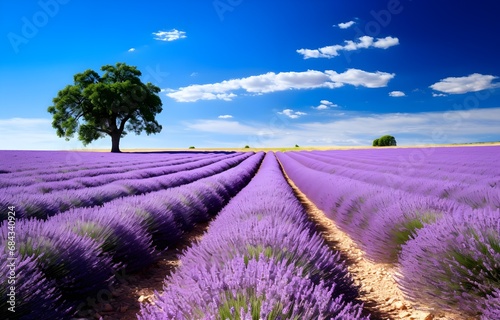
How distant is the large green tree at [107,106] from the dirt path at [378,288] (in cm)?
3490

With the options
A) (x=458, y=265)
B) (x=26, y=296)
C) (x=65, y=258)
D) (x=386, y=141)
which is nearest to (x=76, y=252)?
(x=65, y=258)

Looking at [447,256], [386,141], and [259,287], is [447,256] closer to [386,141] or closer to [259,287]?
[259,287]

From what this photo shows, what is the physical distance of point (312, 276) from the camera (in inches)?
73.7

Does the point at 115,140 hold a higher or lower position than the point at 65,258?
higher

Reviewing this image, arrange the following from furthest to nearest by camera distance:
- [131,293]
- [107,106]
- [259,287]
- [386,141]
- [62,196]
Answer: [386,141] < [107,106] < [62,196] < [131,293] < [259,287]

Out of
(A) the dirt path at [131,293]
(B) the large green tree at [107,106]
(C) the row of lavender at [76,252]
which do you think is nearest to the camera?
(C) the row of lavender at [76,252]

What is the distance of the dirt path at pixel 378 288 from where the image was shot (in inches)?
93.0

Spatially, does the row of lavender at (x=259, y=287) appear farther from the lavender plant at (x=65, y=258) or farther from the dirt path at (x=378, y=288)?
the lavender plant at (x=65, y=258)

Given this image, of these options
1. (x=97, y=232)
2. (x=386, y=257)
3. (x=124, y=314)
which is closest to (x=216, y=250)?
(x=124, y=314)

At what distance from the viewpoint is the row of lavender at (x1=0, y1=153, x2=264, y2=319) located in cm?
186

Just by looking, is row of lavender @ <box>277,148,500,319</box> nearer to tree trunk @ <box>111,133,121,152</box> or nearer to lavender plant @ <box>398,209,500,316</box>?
lavender plant @ <box>398,209,500,316</box>

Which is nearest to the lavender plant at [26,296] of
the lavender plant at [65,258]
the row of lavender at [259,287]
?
the lavender plant at [65,258]

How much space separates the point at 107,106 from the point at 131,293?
3606 cm

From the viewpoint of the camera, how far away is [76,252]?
242cm
